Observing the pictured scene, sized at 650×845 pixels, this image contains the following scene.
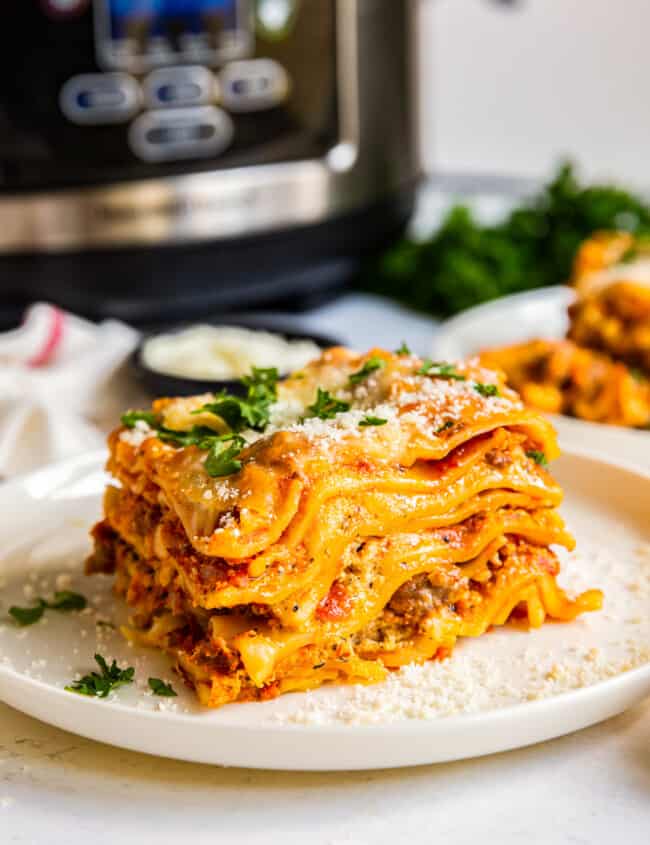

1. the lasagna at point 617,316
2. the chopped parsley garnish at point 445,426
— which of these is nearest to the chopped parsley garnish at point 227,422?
the chopped parsley garnish at point 445,426

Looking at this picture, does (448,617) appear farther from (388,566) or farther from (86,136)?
(86,136)

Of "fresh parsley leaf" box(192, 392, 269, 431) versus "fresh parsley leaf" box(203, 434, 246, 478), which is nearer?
"fresh parsley leaf" box(203, 434, 246, 478)

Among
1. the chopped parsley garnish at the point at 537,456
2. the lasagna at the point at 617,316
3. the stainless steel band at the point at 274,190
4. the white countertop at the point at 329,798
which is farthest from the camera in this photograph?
the stainless steel band at the point at 274,190

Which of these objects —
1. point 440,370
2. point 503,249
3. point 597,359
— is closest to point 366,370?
point 440,370

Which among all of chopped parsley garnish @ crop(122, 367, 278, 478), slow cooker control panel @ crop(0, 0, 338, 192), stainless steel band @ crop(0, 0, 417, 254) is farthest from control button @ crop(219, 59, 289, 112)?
chopped parsley garnish @ crop(122, 367, 278, 478)

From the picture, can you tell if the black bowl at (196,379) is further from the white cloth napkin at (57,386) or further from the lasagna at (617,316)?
the lasagna at (617,316)

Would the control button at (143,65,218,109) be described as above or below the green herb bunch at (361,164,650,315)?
above

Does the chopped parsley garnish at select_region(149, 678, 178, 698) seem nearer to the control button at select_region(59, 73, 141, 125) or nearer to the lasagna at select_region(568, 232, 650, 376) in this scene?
the lasagna at select_region(568, 232, 650, 376)

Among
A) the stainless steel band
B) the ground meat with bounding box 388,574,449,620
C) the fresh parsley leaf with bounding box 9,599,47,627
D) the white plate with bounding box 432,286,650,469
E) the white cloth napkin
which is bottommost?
the white plate with bounding box 432,286,650,469
